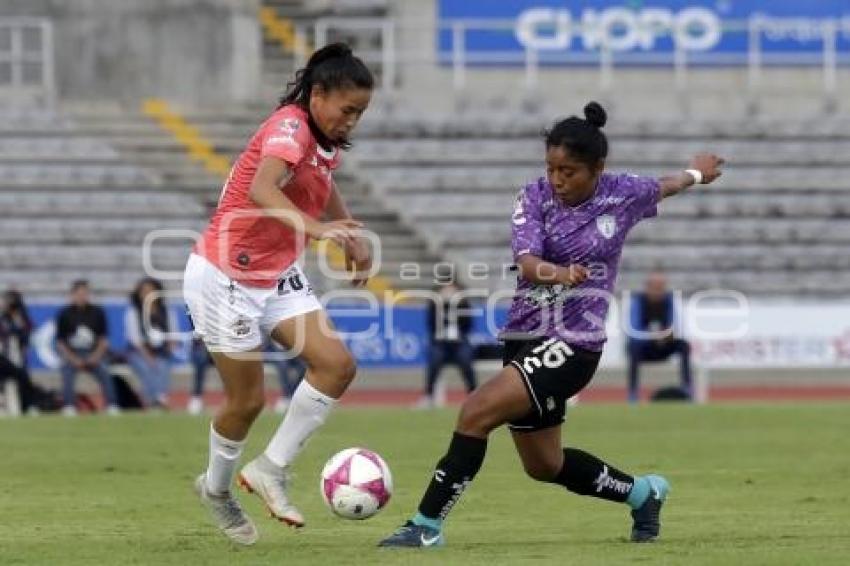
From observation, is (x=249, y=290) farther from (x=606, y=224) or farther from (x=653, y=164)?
(x=653, y=164)

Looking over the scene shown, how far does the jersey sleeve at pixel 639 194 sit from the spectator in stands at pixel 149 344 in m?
16.0

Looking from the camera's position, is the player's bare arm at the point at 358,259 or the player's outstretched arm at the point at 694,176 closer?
the player's bare arm at the point at 358,259

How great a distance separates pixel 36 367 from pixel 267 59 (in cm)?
889

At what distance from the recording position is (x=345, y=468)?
10.3 meters

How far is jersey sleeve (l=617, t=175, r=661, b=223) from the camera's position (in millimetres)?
10203

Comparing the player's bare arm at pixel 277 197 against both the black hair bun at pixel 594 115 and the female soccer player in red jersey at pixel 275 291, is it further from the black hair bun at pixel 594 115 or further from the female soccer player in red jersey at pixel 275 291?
the black hair bun at pixel 594 115

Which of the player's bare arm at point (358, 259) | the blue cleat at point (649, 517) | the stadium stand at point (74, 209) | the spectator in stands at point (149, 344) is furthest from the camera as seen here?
the stadium stand at point (74, 209)

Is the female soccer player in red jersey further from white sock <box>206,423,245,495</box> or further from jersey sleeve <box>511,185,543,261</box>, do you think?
jersey sleeve <box>511,185,543,261</box>

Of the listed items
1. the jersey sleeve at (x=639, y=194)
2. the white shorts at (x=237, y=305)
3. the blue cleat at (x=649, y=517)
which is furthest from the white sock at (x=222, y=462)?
the jersey sleeve at (x=639, y=194)

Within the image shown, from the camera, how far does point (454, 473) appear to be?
995cm

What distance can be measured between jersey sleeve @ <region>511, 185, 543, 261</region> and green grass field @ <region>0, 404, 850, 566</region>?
1423 millimetres

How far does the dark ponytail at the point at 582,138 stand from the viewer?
9.83 m

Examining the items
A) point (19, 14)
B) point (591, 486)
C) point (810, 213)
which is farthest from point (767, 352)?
point (591, 486)

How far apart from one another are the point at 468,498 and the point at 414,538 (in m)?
3.19
